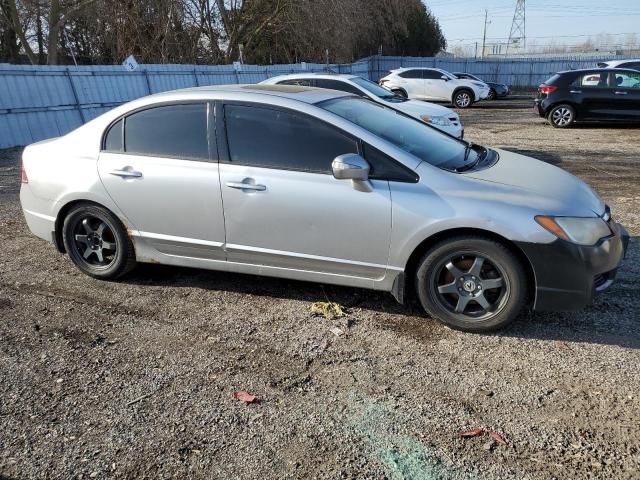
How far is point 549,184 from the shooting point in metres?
3.77

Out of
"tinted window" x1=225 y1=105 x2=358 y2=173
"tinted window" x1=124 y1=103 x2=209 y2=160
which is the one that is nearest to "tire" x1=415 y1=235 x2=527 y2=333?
"tinted window" x1=225 y1=105 x2=358 y2=173

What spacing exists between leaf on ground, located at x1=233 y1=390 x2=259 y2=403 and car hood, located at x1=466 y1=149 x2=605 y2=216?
207 cm

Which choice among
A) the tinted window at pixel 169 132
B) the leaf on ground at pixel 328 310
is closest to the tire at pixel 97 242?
the tinted window at pixel 169 132

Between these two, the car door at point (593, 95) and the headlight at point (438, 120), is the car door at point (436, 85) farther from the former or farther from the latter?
the headlight at point (438, 120)

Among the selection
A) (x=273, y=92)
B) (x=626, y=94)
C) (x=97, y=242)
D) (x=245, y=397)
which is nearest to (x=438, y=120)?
(x=273, y=92)

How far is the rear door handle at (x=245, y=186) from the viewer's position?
386cm

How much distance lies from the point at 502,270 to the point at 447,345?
616 mm

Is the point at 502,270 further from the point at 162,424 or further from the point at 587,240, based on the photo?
the point at 162,424

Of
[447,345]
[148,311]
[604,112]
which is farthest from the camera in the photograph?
[604,112]

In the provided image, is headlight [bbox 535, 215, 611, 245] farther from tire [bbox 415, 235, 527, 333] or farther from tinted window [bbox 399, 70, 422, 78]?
tinted window [bbox 399, 70, 422, 78]

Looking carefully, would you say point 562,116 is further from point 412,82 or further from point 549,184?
point 549,184

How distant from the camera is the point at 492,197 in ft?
11.5

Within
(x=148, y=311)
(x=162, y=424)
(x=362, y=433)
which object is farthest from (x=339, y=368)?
(x=148, y=311)

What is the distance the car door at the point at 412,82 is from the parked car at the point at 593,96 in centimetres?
774
